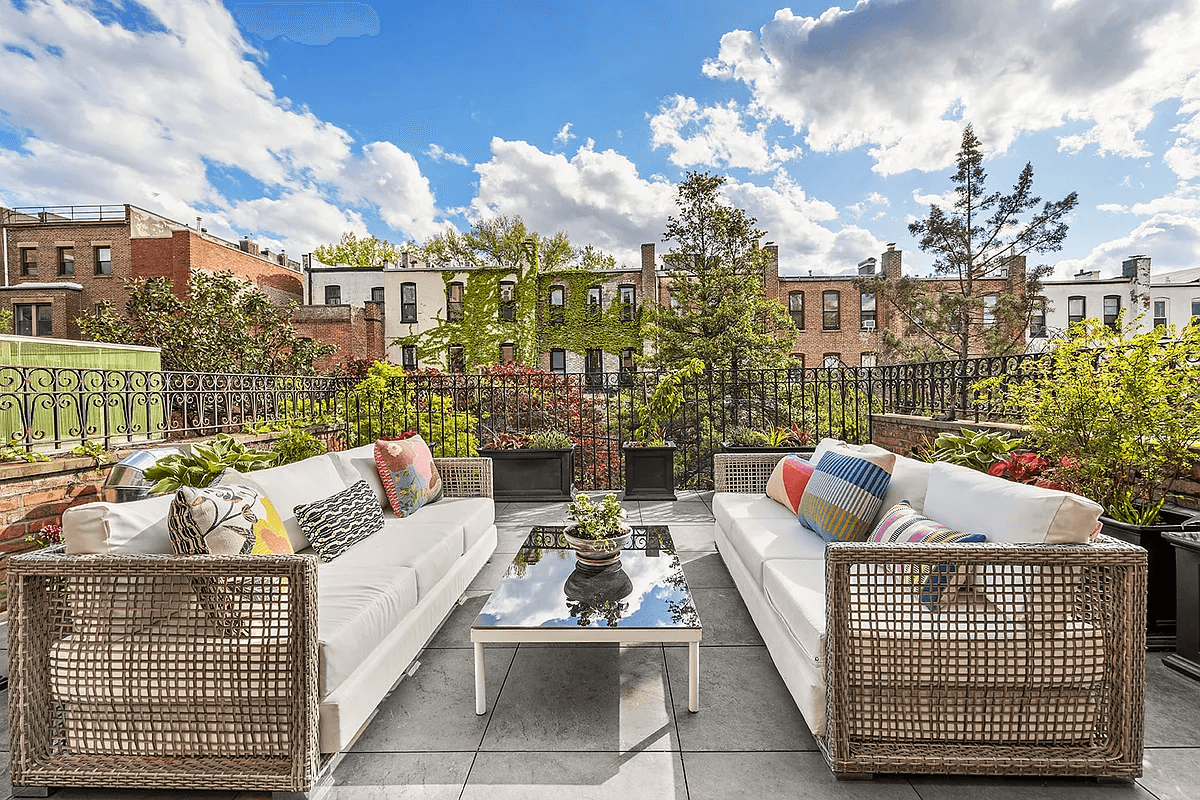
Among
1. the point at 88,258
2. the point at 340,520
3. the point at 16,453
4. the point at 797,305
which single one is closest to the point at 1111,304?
the point at 797,305

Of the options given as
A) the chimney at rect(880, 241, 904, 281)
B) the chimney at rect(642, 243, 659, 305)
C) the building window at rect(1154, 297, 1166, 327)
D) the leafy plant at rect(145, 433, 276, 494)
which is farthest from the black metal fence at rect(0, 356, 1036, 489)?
the building window at rect(1154, 297, 1166, 327)

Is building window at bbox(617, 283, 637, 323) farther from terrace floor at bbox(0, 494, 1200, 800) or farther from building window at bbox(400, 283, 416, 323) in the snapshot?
terrace floor at bbox(0, 494, 1200, 800)

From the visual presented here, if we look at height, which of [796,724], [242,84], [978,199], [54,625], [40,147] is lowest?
[796,724]

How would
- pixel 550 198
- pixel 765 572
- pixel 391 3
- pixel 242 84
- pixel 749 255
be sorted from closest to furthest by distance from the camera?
pixel 765 572
pixel 391 3
pixel 242 84
pixel 749 255
pixel 550 198

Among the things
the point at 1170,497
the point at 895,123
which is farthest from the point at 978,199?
the point at 1170,497

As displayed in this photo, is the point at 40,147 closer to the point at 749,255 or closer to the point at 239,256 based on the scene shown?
the point at 239,256

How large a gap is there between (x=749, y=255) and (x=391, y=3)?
29.3 ft

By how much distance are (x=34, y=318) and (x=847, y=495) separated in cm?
2649

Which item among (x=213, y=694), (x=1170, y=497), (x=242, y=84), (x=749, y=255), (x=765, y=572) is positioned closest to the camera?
(x=213, y=694)

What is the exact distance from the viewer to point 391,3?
21.0 ft

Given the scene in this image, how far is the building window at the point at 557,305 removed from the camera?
70.1ft

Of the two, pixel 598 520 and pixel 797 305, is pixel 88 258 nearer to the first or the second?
pixel 598 520

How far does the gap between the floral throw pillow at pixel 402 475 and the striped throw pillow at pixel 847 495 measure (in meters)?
2.69

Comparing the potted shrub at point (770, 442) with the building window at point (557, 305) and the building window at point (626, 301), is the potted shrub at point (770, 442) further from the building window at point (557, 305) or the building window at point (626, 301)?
the building window at point (557, 305)
